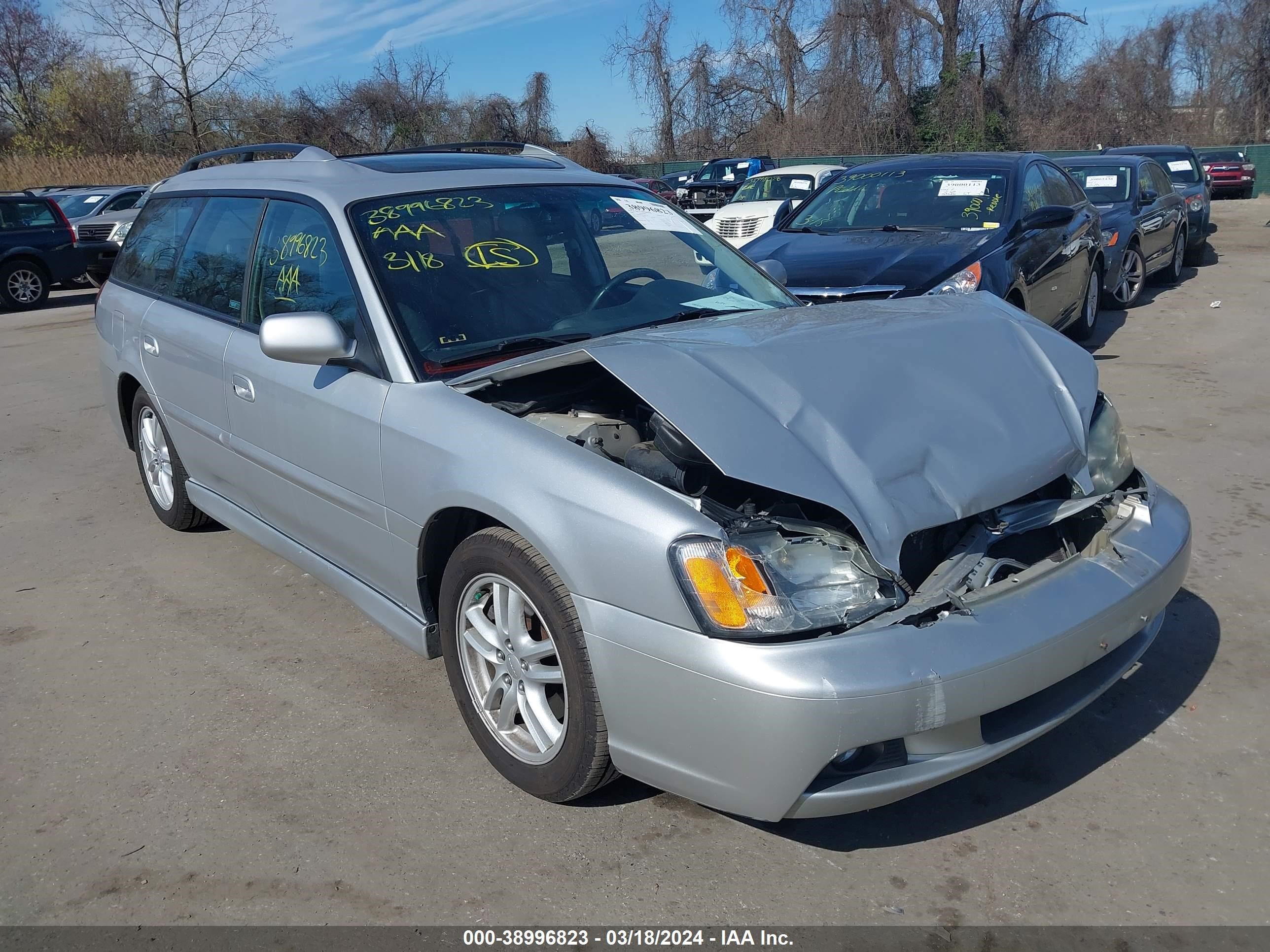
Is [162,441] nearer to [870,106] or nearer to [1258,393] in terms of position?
[1258,393]

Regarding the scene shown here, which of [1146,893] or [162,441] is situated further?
[162,441]

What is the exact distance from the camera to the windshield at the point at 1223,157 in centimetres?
2988

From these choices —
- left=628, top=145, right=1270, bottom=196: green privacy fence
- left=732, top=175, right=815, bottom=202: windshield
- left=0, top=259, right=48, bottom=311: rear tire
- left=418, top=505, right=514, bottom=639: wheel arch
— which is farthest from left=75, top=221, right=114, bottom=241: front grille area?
left=418, top=505, right=514, bottom=639: wheel arch

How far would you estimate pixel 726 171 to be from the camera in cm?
2741

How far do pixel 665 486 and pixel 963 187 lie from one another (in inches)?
232

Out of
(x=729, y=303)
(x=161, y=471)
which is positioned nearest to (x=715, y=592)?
(x=729, y=303)

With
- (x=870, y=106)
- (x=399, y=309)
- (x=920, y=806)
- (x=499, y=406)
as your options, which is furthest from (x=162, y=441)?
(x=870, y=106)

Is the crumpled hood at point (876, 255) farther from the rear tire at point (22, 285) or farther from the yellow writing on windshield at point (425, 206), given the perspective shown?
the rear tire at point (22, 285)

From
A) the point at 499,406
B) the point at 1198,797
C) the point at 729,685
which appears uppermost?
the point at 499,406

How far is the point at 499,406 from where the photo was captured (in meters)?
3.13

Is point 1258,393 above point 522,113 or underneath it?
underneath

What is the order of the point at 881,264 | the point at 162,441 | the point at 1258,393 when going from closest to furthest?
the point at 162,441, the point at 881,264, the point at 1258,393

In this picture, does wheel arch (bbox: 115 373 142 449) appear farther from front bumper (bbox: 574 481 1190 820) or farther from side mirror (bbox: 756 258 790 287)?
front bumper (bbox: 574 481 1190 820)

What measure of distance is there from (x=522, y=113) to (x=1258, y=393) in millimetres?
36548
